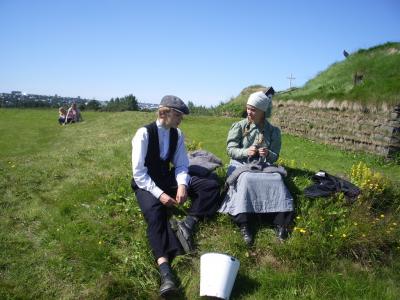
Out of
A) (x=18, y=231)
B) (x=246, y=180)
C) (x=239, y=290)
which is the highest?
(x=246, y=180)

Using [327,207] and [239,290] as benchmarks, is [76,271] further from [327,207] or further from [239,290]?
[327,207]

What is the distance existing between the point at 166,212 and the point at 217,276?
1.38m

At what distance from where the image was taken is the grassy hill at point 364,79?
1237 cm

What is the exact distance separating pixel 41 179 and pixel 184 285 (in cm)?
435

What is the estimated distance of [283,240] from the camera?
16.8 feet

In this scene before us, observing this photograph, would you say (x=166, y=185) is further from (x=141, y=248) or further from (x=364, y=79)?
(x=364, y=79)

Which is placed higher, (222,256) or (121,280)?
(222,256)

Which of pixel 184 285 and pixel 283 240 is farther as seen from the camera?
pixel 283 240

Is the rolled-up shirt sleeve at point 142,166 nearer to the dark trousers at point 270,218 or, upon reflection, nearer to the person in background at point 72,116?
the dark trousers at point 270,218

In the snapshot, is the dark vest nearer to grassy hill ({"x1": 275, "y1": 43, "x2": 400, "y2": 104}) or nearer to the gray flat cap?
the gray flat cap

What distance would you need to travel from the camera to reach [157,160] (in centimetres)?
539

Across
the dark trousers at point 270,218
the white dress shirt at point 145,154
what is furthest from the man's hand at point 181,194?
the dark trousers at point 270,218

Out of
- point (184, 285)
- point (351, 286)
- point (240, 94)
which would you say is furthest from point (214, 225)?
point (240, 94)

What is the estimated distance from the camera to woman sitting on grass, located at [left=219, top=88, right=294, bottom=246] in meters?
5.28
